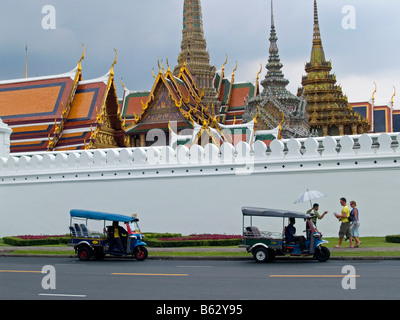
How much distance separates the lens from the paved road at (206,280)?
827cm

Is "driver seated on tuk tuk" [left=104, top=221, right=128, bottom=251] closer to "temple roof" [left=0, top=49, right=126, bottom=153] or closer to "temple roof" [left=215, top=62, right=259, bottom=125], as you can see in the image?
"temple roof" [left=0, top=49, right=126, bottom=153]

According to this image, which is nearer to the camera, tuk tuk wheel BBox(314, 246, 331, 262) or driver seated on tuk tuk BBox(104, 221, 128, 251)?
tuk tuk wheel BBox(314, 246, 331, 262)

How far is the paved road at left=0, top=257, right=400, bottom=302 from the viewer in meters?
8.27

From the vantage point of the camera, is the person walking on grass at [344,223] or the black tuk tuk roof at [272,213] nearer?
the black tuk tuk roof at [272,213]

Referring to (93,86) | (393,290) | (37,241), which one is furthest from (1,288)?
(93,86)

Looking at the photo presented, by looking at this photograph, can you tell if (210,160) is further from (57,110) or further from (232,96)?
(232,96)

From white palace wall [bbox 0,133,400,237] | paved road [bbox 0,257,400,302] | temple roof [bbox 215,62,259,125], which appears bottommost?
paved road [bbox 0,257,400,302]

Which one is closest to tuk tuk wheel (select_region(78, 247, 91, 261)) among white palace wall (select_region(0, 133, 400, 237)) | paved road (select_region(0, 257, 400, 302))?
paved road (select_region(0, 257, 400, 302))

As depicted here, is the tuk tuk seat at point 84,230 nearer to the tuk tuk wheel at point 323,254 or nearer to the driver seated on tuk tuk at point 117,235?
the driver seated on tuk tuk at point 117,235

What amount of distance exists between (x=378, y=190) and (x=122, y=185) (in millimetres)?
7855

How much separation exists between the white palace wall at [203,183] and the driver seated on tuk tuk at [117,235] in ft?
15.4

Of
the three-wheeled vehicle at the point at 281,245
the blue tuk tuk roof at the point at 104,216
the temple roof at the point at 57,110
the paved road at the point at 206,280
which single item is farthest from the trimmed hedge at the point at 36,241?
the temple roof at the point at 57,110

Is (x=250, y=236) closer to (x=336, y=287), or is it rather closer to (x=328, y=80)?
(x=336, y=287)

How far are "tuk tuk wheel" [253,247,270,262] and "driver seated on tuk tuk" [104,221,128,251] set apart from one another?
3.17 meters
